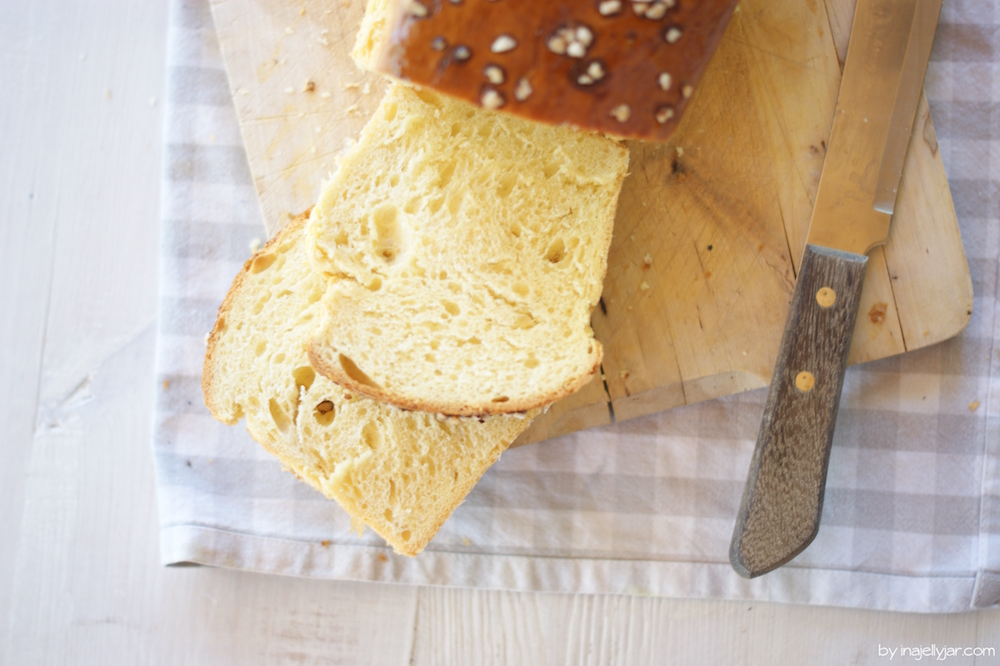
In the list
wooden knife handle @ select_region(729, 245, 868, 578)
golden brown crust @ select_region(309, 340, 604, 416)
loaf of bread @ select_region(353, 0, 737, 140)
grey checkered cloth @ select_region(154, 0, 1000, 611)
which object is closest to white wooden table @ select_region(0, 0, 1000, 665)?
grey checkered cloth @ select_region(154, 0, 1000, 611)

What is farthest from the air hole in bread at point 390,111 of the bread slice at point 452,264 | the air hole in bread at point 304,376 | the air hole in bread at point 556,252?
the air hole in bread at point 304,376

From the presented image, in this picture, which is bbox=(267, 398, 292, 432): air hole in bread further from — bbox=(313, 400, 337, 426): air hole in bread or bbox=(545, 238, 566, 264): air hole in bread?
bbox=(545, 238, 566, 264): air hole in bread

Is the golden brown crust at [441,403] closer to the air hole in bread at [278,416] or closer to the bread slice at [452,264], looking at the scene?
the bread slice at [452,264]

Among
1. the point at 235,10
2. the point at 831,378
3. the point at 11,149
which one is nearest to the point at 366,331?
the point at 235,10

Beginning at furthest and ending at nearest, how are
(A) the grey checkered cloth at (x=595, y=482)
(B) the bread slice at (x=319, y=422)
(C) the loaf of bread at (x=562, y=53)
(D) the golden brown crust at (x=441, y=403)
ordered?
1. (A) the grey checkered cloth at (x=595, y=482)
2. (B) the bread slice at (x=319, y=422)
3. (D) the golden brown crust at (x=441, y=403)
4. (C) the loaf of bread at (x=562, y=53)

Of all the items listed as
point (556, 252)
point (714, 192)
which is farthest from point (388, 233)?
point (714, 192)

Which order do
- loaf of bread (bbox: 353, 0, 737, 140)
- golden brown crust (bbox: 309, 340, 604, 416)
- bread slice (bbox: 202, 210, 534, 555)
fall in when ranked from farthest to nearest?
bread slice (bbox: 202, 210, 534, 555)
golden brown crust (bbox: 309, 340, 604, 416)
loaf of bread (bbox: 353, 0, 737, 140)
